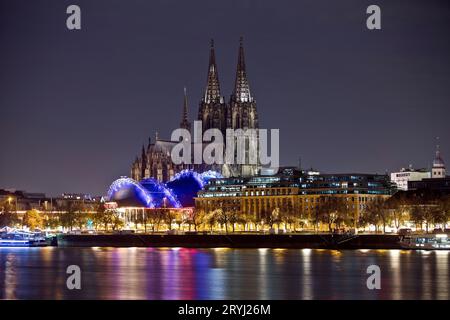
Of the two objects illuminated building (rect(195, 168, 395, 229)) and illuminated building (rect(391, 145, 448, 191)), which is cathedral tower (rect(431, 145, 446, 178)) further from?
illuminated building (rect(195, 168, 395, 229))

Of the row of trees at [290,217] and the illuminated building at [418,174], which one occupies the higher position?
the illuminated building at [418,174]

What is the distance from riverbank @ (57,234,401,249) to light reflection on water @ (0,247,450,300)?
11.2 metres

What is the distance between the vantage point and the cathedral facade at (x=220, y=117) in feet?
428

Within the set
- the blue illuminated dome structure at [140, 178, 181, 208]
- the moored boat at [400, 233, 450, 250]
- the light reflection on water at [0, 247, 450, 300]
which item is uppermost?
the blue illuminated dome structure at [140, 178, 181, 208]

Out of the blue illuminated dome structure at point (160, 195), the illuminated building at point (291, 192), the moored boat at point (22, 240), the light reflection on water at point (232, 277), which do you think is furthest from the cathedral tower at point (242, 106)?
the light reflection on water at point (232, 277)

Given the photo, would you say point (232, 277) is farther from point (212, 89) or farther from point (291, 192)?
point (212, 89)

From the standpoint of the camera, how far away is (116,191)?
13212 cm

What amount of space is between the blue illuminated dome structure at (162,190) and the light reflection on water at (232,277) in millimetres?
53603

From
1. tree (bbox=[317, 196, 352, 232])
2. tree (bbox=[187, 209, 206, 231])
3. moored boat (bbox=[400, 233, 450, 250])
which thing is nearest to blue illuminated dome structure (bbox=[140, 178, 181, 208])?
tree (bbox=[187, 209, 206, 231])

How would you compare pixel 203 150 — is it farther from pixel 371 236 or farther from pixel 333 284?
pixel 333 284

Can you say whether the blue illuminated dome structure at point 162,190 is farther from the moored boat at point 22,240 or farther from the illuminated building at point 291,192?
the moored boat at point 22,240

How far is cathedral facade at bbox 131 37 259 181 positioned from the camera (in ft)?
428

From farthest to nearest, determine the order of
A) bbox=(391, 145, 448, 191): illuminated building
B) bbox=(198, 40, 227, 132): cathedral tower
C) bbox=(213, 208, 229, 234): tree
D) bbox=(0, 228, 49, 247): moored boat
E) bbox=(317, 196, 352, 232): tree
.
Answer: bbox=(391, 145, 448, 191): illuminated building < bbox=(198, 40, 227, 132): cathedral tower < bbox=(213, 208, 229, 234): tree < bbox=(0, 228, 49, 247): moored boat < bbox=(317, 196, 352, 232): tree
